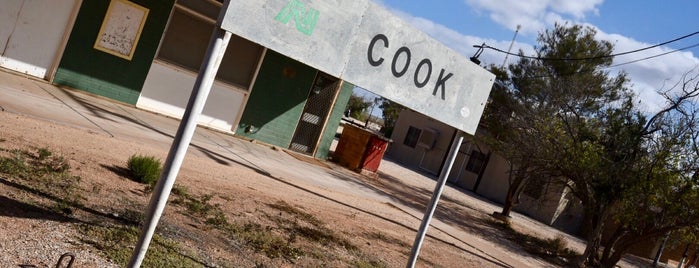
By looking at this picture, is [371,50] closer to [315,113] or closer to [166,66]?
[166,66]

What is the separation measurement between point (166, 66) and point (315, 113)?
4.50m

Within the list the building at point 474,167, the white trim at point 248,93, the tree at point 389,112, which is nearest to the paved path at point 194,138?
the white trim at point 248,93

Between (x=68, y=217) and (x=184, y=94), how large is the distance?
8839mm

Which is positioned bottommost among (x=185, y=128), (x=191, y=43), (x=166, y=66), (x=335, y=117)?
(x=185, y=128)

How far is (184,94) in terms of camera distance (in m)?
13.6

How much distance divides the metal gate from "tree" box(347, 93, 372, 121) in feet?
104

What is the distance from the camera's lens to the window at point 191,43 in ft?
42.7

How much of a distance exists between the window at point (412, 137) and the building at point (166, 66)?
19929mm

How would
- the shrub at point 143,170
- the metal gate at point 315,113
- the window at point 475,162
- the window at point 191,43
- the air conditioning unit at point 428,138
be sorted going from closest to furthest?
1. the shrub at point 143,170
2. the window at point 191,43
3. the metal gate at point 315,113
4. the window at point 475,162
5. the air conditioning unit at point 428,138

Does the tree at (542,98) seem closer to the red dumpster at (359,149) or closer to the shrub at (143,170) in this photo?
the red dumpster at (359,149)

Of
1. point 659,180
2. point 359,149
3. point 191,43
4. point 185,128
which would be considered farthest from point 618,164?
point 185,128

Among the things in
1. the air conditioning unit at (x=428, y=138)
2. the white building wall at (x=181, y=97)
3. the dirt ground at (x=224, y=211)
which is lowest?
the dirt ground at (x=224, y=211)

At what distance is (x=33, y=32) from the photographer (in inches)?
448

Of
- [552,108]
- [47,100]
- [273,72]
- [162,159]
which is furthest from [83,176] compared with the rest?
[552,108]
